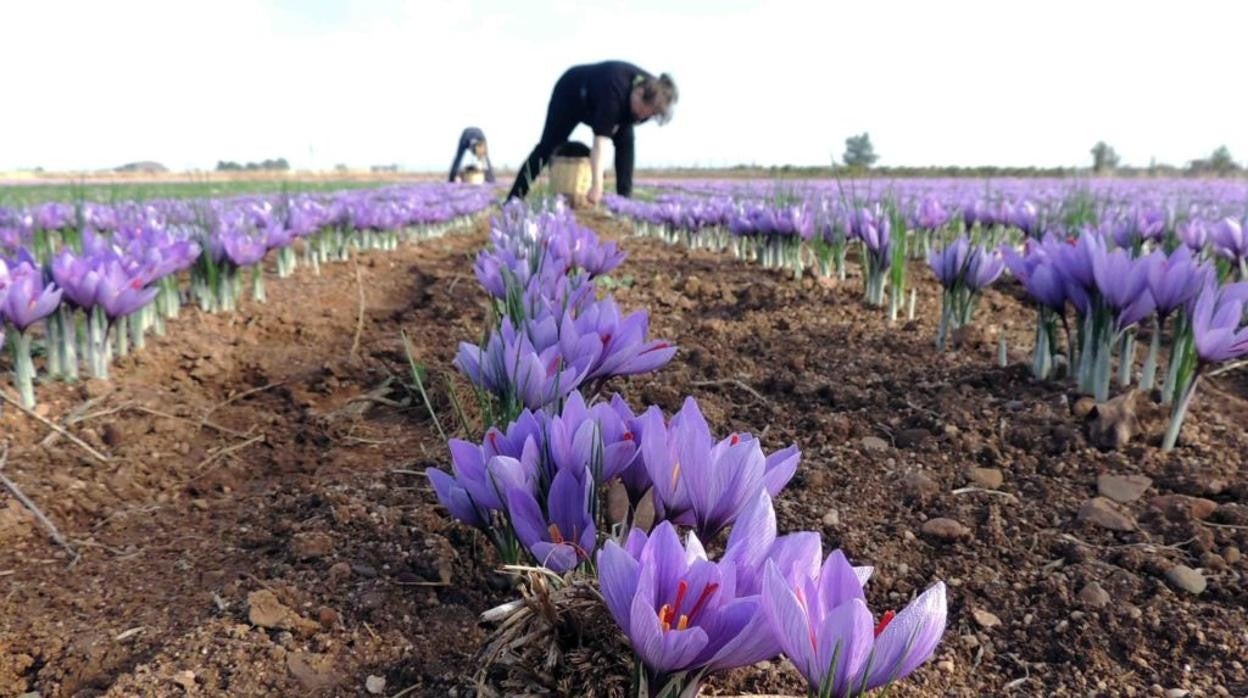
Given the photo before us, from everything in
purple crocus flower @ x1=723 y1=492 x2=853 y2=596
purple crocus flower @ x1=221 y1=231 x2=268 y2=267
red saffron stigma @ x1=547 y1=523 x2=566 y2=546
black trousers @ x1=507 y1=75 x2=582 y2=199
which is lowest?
red saffron stigma @ x1=547 y1=523 x2=566 y2=546

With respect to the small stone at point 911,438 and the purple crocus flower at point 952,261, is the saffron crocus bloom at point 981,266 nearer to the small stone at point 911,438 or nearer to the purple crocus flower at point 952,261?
the purple crocus flower at point 952,261

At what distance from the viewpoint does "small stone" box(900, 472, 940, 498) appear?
1.80 m

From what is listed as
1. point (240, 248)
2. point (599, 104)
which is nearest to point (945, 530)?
point (240, 248)

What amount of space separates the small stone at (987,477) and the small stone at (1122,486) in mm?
190

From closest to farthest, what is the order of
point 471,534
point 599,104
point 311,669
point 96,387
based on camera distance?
point 311,669 < point 471,534 < point 96,387 < point 599,104

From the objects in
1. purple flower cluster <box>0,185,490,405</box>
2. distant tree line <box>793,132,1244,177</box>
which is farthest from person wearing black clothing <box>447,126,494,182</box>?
purple flower cluster <box>0,185,490,405</box>

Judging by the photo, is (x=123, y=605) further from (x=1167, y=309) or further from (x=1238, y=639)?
(x=1167, y=309)

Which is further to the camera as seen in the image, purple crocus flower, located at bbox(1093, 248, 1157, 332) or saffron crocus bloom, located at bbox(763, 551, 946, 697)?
purple crocus flower, located at bbox(1093, 248, 1157, 332)

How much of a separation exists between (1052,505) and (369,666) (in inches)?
52.8

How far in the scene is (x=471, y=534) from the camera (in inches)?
63.3

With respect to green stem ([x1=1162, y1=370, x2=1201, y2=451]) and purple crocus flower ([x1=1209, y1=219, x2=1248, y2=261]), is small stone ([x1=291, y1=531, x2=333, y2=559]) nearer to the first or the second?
green stem ([x1=1162, y1=370, x2=1201, y2=451])

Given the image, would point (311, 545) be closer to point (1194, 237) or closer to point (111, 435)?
point (111, 435)

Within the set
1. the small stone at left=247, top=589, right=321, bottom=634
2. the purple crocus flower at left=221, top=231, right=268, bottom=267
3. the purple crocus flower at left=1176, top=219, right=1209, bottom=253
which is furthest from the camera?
the purple crocus flower at left=221, top=231, right=268, bottom=267

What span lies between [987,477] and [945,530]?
0.29 meters
